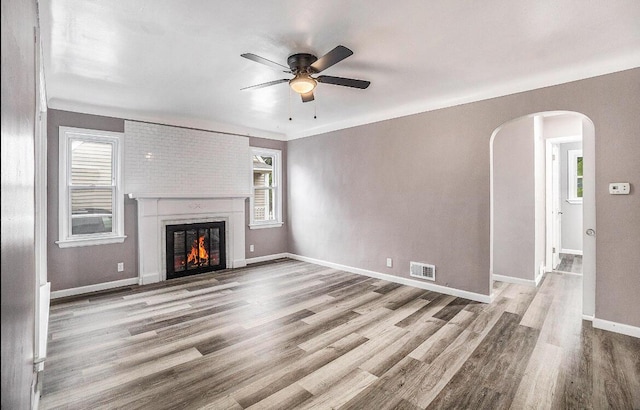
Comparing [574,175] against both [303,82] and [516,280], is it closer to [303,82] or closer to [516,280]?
[516,280]

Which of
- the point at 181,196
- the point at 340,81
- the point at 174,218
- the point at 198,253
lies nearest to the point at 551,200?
the point at 340,81

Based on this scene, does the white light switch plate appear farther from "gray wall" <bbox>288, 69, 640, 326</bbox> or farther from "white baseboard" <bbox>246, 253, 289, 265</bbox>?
"white baseboard" <bbox>246, 253, 289, 265</bbox>

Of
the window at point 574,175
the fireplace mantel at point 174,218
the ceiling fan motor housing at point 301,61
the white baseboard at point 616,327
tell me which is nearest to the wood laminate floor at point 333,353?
the white baseboard at point 616,327

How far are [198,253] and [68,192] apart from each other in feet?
6.69

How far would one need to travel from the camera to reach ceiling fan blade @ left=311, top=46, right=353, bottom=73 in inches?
88.5

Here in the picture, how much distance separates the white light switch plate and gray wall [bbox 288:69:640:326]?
46 mm

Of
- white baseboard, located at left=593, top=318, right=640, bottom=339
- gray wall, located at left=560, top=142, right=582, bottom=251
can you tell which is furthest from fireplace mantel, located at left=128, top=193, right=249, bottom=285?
gray wall, located at left=560, top=142, right=582, bottom=251

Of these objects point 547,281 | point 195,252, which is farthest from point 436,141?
point 195,252

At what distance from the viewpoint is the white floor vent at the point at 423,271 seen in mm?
4297

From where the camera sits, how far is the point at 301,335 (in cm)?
296

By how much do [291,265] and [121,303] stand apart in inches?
112

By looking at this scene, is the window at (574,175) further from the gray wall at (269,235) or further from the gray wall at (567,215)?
the gray wall at (269,235)

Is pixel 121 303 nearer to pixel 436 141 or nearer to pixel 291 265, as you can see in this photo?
pixel 291 265

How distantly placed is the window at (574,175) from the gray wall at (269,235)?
6.24 meters
